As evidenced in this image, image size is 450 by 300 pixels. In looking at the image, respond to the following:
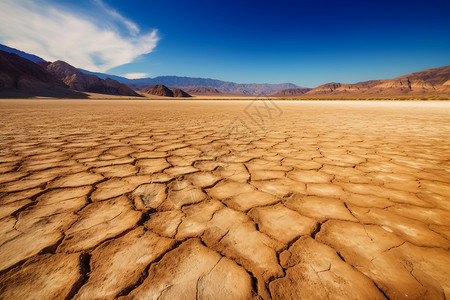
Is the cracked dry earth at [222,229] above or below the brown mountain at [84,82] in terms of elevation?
below

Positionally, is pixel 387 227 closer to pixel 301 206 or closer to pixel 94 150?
pixel 301 206

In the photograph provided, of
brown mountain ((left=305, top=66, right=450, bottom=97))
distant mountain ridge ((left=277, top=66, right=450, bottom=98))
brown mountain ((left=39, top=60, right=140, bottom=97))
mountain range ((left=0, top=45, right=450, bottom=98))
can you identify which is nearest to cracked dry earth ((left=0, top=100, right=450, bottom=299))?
mountain range ((left=0, top=45, right=450, bottom=98))

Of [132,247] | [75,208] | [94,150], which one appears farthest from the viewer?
[94,150]

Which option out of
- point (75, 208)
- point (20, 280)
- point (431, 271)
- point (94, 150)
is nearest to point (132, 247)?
point (20, 280)

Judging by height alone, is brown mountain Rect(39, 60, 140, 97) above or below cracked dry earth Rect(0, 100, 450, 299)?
above

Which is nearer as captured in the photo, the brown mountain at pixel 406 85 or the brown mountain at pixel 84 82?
the brown mountain at pixel 84 82

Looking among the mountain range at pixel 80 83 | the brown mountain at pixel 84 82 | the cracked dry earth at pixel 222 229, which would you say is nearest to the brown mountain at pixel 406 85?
the mountain range at pixel 80 83

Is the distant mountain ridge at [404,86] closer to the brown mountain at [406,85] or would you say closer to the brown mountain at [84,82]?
the brown mountain at [406,85]

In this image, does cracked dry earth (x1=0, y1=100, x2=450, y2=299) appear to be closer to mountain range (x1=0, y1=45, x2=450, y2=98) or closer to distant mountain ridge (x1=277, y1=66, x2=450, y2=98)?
mountain range (x1=0, y1=45, x2=450, y2=98)
